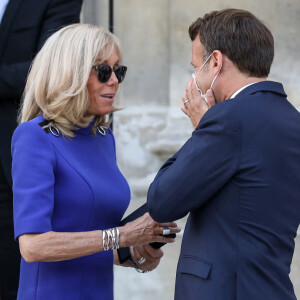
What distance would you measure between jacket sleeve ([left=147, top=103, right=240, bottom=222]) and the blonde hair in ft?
1.87

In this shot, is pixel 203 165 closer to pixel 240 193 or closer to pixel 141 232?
pixel 240 193

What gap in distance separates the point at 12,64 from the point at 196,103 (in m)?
1.48

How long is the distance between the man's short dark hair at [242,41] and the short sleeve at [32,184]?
0.65 metres

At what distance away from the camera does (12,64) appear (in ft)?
11.6

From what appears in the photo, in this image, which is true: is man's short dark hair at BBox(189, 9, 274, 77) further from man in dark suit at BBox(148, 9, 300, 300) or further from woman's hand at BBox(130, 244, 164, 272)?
woman's hand at BBox(130, 244, 164, 272)

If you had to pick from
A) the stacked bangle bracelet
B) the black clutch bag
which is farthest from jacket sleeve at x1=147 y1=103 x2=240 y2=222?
the black clutch bag

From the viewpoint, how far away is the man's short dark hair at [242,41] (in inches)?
86.1

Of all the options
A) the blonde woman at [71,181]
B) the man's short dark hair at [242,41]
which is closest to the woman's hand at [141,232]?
the blonde woman at [71,181]

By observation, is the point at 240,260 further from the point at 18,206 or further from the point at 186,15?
the point at 186,15

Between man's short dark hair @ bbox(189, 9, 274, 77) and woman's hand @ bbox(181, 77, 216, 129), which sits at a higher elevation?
man's short dark hair @ bbox(189, 9, 274, 77)

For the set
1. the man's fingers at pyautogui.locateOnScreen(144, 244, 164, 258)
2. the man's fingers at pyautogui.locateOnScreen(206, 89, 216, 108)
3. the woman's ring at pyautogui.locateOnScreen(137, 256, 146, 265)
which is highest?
the man's fingers at pyautogui.locateOnScreen(206, 89, 216, 108)

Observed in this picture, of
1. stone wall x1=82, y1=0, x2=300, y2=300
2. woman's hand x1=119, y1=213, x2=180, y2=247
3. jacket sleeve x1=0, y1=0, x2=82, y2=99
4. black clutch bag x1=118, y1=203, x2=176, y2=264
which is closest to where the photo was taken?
woman's hand x1=119, y1=213, x2=180, y2=247

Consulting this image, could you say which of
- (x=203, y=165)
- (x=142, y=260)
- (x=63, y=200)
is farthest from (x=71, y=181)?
(x=203, y=165)

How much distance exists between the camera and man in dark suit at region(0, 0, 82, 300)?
138 inches
